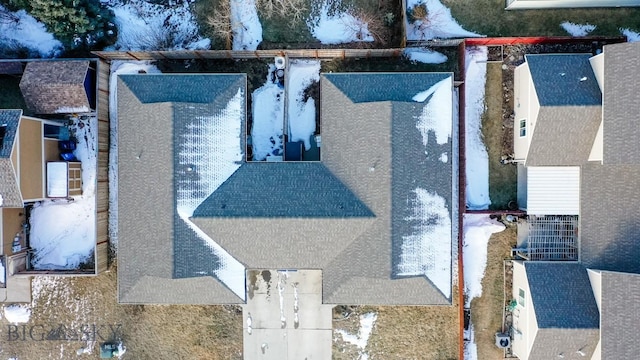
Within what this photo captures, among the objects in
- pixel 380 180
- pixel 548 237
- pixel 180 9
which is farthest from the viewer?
pixel 180 9

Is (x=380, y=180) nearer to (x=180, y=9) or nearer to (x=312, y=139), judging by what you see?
(x=312, y=139)

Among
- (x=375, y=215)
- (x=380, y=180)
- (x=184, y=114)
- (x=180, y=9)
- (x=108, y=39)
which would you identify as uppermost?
(x=180, y=9)

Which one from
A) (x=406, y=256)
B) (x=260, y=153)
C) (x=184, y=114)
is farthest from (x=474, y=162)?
(x=184, y=114)

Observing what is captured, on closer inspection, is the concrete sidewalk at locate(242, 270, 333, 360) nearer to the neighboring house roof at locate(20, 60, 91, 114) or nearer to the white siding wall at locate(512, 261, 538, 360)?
the white siding wall at locate(512, 261, 538, 360)

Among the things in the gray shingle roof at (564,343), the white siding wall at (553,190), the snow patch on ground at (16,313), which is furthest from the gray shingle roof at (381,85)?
the snow patch on ground at (16,313)

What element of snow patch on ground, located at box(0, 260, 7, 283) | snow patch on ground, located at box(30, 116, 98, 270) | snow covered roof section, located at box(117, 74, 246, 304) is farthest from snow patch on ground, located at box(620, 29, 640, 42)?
snow patch on ground, located at box(0, 260, 7, 283)

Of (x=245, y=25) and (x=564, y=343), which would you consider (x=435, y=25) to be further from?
(x=564, y=343)

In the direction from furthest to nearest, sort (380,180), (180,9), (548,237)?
1. (180,9)
2. (548,237)
3. (380,180)
